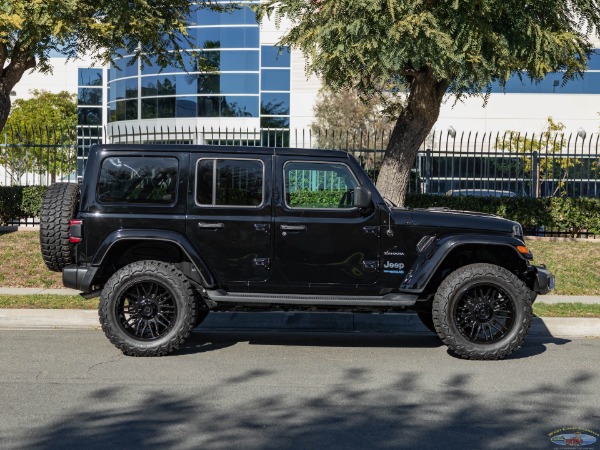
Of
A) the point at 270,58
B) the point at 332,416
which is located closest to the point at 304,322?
the point at 332,416

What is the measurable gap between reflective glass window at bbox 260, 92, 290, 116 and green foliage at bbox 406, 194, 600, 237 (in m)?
34.4

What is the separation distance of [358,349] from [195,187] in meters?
2.49

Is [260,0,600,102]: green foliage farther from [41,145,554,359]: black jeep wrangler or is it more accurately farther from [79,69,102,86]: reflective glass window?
[79,69,102,86]: reflective glass window

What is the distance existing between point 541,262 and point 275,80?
38.8 metres

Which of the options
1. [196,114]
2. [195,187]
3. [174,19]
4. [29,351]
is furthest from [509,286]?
[196,114]

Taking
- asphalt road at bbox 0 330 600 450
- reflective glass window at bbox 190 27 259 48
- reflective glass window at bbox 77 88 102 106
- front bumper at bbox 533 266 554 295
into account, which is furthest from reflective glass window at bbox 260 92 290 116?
front bumper at bbox 533 266 554 295

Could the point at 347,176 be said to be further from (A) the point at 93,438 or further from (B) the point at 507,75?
(B) the point at 507,75

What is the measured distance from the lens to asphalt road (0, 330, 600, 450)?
531cm

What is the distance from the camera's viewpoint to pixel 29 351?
825 cm

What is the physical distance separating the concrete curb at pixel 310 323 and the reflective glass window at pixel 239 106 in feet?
143

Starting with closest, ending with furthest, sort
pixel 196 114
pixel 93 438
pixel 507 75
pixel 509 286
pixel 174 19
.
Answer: pixel 93 438 → pixel 509 286 → pixel 507 75 → pixel 174 19 → pixel 196 114

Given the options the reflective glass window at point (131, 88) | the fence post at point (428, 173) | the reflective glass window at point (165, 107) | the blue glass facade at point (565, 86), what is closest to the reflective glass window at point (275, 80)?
the reflective glass window at point (165, 107)

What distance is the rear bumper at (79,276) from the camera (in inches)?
316

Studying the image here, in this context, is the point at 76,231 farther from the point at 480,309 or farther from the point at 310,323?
the point at 480,309
